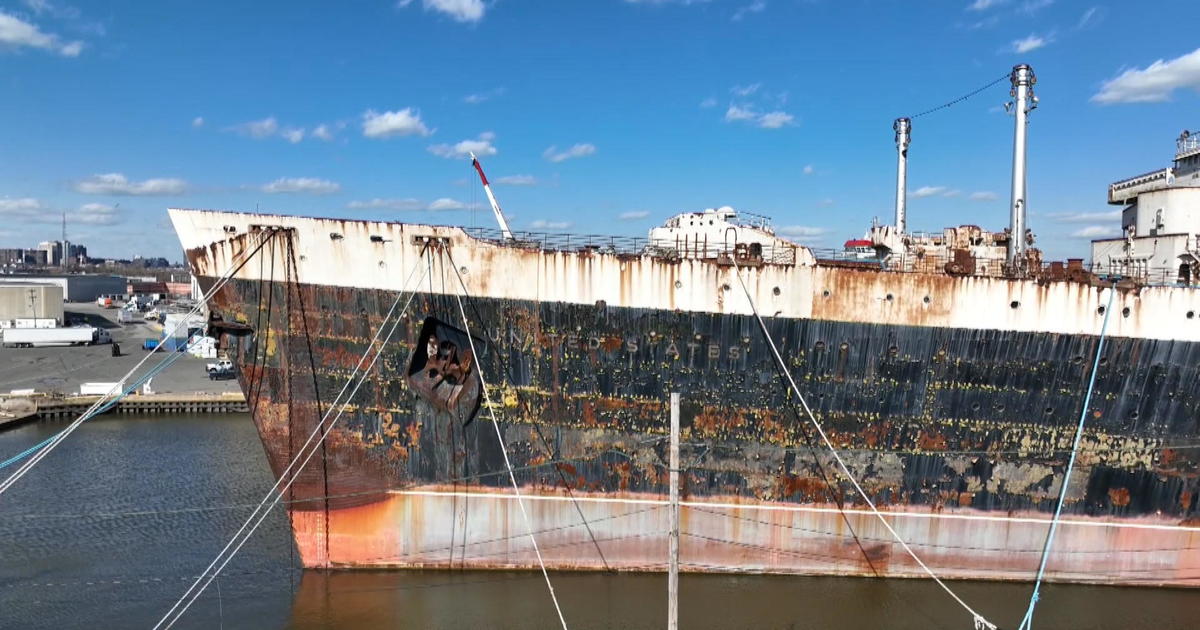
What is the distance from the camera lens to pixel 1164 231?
17.2 metres

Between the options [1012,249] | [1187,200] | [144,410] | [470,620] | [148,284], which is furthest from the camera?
[148,284]

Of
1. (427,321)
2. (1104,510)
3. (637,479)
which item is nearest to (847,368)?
(637,479)

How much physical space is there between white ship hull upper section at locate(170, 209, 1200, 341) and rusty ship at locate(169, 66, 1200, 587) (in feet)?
0.14

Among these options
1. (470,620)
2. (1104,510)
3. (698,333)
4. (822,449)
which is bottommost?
(470,620)

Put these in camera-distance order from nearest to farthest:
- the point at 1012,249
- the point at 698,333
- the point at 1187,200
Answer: the point at 698,333 < the point at 1012,249 < the point at 1187,200

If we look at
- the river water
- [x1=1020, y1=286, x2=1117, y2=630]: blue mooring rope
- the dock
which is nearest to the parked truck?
the dock

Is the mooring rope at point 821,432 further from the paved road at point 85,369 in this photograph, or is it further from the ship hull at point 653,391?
the paved road at point 85,369

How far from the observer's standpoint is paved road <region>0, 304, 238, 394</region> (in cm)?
3400

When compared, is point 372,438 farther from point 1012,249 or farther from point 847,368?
point 1012,249

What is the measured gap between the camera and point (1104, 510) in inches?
521

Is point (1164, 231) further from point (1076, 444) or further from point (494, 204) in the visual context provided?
point (494, 204)

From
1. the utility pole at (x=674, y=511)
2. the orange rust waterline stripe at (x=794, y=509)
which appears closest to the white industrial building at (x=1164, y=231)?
the orange rust waterline stripe at (x=794, y=509)

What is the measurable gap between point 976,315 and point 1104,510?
4.80m

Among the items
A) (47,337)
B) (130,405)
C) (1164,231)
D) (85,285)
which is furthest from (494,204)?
(85,285)
